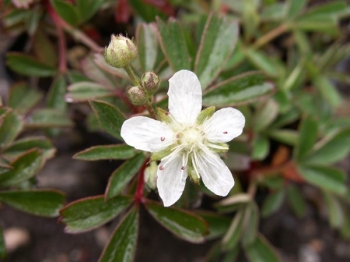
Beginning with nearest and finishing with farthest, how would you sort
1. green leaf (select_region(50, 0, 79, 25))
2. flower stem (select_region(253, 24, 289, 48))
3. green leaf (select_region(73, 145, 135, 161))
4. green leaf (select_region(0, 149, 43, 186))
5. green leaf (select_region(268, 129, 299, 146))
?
1. green leaf (select_region(73, 145, 135, 161))
2. green leaf (select_region(0, 149, 43, 186))
3. green leaf (select_region(50, 0, 79, 25))
4. green leaf (select_region(268, 129, 299, 146))
5. flower stem (select_region(253, 24, 289, 48))

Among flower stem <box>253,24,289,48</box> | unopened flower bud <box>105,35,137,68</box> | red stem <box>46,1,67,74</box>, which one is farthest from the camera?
flower stem <box>253,24,289,48</box>

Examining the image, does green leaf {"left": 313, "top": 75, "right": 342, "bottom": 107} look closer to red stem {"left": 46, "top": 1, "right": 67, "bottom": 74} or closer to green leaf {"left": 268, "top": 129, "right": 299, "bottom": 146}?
green leaf {"left": 268, "top": 129, "right": 299, "bottom": 146}

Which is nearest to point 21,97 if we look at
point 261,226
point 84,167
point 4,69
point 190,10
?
point 4,69

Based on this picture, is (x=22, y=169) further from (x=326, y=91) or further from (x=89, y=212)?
(x=326, y=91)

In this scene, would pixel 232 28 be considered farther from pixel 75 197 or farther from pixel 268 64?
pixel 75 197

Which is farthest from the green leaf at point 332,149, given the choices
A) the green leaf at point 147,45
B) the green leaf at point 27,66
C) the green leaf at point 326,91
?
the green leaf at point 27,66

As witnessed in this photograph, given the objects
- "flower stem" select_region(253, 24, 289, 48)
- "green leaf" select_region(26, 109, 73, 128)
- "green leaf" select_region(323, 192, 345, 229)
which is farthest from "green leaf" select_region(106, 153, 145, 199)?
"green leaf" select_region(323, 192, 345, 229)

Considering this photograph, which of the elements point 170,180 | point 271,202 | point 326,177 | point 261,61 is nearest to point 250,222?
point 271,202
